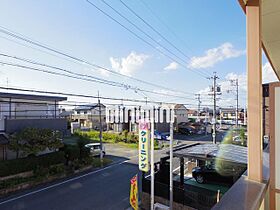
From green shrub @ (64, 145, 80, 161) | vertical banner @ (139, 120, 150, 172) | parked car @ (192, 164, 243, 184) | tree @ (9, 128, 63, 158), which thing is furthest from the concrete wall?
parked car @ (192, 164, 243, 184)

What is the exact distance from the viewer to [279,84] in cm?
174

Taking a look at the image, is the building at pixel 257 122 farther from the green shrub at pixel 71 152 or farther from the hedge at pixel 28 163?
the green shrub at pixel 71 152

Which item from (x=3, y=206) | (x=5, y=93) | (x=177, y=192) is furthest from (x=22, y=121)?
(x=177, y=192)

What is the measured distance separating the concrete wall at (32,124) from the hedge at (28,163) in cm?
167

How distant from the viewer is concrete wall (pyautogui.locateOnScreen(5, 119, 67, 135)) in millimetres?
10276

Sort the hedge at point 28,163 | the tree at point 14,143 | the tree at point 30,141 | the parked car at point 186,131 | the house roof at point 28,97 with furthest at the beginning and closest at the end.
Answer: the parked car at point 186,131 → the house roof at point 28,97 → the tree at point 30,141 → the tree at point 14,143 → the hedge at point 28,163

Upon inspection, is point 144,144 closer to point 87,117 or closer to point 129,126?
point 129,126

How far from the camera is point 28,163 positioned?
9.85m

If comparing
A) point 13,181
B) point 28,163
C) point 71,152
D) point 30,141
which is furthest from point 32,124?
point 13,181

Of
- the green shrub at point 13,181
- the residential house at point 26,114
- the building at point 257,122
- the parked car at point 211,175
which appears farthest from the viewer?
the residential house at point 26,114

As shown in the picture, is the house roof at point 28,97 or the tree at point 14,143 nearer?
the tree at point 14,143

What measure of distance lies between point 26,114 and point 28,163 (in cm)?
422

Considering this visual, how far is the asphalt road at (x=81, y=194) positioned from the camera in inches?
299

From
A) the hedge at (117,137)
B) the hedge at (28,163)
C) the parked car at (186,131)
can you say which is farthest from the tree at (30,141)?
the parked car at (186,131)
